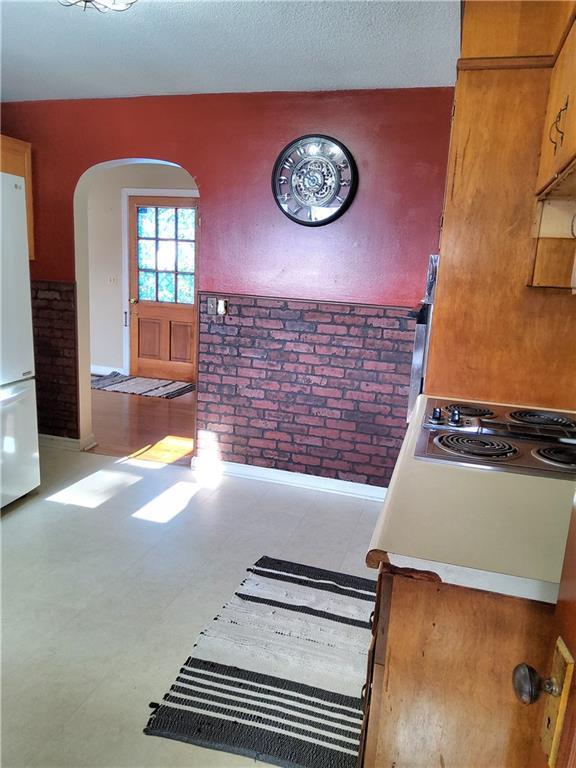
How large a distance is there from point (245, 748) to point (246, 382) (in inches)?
89.5

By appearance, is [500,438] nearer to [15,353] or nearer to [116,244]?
[15,353]

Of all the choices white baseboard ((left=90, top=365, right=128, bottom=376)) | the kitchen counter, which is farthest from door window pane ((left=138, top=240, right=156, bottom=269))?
the kitchen counter

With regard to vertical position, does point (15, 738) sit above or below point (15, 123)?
below

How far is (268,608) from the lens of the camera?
2.26 metres

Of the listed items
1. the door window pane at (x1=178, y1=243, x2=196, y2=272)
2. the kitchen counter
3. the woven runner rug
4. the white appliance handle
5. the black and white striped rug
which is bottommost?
Result: the black and white striped rug

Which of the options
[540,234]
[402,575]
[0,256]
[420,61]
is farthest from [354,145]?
[402,575]

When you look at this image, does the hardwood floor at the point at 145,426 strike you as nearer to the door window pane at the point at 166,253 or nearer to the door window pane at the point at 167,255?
the door window pane at the point at 166,253

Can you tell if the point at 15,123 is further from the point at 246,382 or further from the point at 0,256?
the point at 246,382

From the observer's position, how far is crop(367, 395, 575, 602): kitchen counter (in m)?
0.93

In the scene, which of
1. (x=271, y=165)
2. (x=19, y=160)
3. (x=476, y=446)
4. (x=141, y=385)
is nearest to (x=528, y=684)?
(x=476, y=446)

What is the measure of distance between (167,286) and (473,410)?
4.82m

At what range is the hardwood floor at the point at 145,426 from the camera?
13.3 feet

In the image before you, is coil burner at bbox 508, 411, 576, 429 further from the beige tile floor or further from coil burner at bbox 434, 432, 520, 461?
the beige tile floor

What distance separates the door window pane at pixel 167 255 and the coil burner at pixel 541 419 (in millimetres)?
4848
